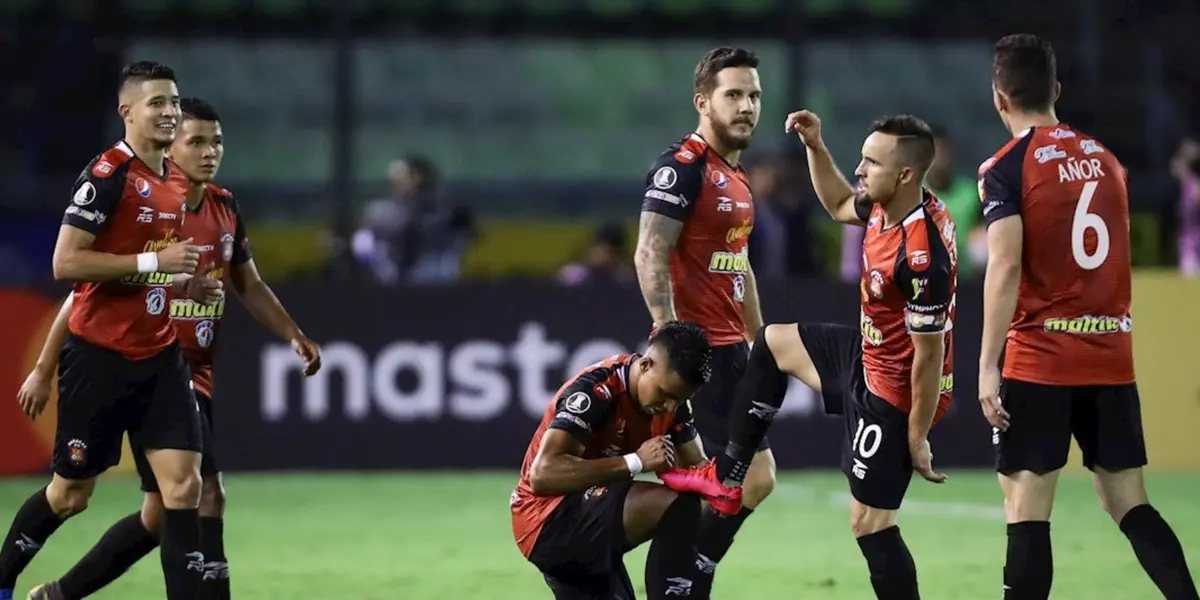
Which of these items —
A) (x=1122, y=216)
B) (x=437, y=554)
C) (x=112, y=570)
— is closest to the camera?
(x=1122, y=216)

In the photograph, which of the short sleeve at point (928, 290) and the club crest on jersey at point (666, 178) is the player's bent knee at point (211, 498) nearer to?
the club crest on jersey at point (666, 178)

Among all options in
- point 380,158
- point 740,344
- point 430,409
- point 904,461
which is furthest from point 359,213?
point 904,461

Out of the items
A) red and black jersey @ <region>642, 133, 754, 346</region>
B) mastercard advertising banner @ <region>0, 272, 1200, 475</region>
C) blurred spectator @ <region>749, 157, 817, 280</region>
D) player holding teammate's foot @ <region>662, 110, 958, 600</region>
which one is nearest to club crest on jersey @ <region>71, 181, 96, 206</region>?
red and black jersey @ <region>642, 133, 754, 346</region>

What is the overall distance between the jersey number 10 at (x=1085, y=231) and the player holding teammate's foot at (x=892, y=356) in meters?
0.47

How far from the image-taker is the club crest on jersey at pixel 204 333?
8.79 metres

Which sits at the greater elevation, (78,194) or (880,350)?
(78,194)

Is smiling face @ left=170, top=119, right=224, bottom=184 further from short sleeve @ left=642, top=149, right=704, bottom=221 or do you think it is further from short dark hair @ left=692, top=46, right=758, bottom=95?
short dark hair @ left=692, top=46, right=758, bottom=95

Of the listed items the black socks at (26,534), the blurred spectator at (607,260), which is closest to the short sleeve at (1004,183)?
the black socks at (26,534)

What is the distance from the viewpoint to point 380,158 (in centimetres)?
2012

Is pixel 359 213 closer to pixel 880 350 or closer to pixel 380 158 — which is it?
pixel 380 158

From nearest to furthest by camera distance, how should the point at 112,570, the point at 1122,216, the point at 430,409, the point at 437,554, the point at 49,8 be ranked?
1. the point at 1122,216
2. the point at 112,570
3. the point at 437,554
4. the point at 430,409
5. the point at 49,8

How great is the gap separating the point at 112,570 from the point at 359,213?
11871 mm

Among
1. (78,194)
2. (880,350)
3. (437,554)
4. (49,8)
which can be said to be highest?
(49,8)

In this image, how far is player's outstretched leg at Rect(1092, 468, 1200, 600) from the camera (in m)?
7.38
